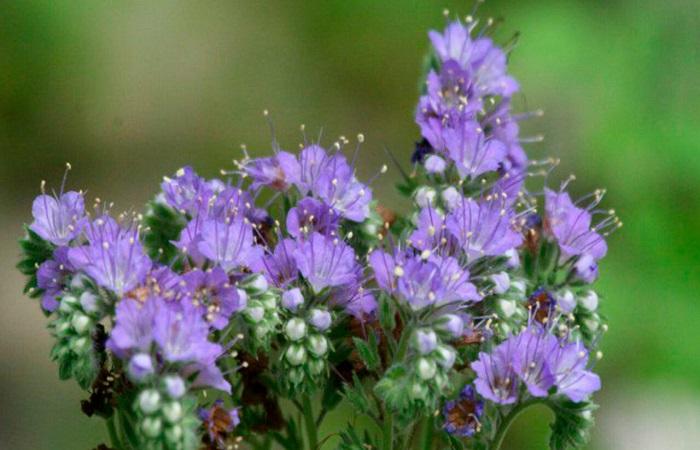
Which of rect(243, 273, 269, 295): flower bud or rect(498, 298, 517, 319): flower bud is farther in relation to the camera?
rect(498, 298, 517, 319): flower bud

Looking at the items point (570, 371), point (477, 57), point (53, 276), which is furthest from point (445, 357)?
point (477, 57)

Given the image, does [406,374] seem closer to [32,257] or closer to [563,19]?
[32,257]

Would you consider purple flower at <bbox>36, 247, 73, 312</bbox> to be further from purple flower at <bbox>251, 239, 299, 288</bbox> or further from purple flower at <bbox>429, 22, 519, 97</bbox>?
purple flower at <bbox>429, 22, 519, 97</bbox>

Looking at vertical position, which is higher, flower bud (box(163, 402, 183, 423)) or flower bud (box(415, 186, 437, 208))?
flower bud (box(415, 186, 437, 208))

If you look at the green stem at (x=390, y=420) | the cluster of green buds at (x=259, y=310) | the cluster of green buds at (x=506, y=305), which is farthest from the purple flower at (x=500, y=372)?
the cluster of green buds at (x=259, y=310)

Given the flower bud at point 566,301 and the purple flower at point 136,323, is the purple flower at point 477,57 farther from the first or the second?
the purple flower at point 136,323

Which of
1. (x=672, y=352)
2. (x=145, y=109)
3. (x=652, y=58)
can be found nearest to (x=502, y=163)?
(x=672, y=352)

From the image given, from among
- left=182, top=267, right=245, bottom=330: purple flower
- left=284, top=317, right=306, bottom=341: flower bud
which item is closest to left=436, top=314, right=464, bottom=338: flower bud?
left=284, top=317, right=306, bottom=341: flower bud
